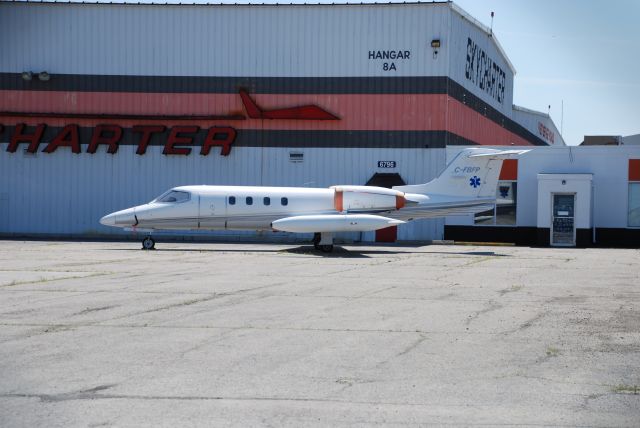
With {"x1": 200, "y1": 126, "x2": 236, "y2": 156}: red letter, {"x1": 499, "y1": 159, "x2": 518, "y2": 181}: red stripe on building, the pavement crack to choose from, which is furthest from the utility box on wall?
the pavement crack

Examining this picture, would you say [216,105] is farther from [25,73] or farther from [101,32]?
[25,73]

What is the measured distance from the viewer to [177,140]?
42.7m

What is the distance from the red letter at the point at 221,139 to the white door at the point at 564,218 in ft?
50.5

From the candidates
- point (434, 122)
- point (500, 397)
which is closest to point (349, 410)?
point (500, 397)

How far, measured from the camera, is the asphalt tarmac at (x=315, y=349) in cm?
786

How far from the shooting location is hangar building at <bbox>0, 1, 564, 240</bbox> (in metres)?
40.9

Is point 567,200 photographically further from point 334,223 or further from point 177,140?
point 177,140

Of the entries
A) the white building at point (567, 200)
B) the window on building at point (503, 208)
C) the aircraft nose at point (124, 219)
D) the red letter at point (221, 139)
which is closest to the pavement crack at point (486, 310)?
the aircraft nose at point (124, 219)

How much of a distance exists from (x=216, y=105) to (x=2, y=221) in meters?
12.3

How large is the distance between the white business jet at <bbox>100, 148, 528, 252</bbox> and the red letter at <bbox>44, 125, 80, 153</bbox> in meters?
11.8

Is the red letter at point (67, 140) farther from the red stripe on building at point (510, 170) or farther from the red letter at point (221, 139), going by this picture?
the red stripe on building at point (510, 170)

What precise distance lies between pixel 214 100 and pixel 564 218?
17.5 metres

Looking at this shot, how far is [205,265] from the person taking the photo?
24.7m

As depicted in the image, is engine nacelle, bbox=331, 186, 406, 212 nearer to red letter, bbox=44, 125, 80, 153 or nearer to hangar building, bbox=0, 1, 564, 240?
hangar building, bbox=0, 1, 564, 240
